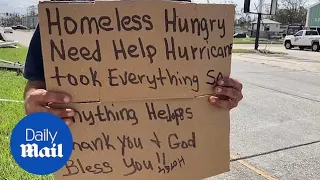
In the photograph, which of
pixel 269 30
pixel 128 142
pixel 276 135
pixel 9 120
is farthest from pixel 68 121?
pixel 269 30

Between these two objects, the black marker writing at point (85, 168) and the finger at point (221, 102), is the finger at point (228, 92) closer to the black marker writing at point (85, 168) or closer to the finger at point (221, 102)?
the finger at point (221, 102)

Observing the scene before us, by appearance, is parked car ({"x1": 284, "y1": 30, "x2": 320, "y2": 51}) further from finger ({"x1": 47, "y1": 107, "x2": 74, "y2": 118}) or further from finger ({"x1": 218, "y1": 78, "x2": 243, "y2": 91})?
finger ({"x1": 47, "y1": 107, "x2": 74, "y2": 118})

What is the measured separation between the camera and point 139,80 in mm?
1366

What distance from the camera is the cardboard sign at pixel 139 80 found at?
4.27ft

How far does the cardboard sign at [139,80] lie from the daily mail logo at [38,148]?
0.30ft

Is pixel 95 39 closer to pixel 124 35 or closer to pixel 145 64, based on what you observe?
pixel 124 35

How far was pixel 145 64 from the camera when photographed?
138cm

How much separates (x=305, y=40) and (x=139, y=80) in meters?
27.8

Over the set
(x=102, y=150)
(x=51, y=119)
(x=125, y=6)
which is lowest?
(x=102, y=150)

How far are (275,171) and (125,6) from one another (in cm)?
280

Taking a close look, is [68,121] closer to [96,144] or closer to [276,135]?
[96,144]

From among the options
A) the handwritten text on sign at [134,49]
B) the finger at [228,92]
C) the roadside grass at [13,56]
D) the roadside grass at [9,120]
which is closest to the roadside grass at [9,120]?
the roadside grass at [9,120]

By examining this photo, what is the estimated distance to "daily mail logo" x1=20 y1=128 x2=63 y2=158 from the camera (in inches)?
50.7

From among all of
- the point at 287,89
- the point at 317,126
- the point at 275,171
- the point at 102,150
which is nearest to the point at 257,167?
the point at 275,171
